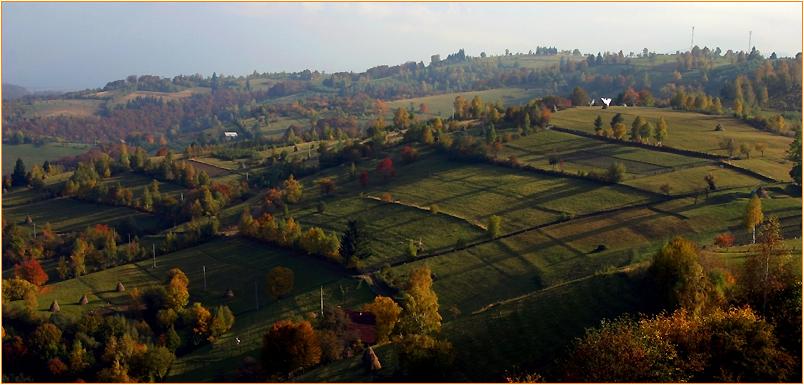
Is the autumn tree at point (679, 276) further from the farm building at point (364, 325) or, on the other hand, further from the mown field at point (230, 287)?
the mown field at point (230, 287)

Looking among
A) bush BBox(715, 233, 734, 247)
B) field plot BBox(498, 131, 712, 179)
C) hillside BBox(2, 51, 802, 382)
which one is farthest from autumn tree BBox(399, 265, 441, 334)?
field plot BBox(498, 131, 712, 179)

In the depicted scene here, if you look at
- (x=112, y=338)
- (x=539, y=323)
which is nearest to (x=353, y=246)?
(x=112, y=338)

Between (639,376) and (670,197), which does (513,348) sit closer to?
(639,376)

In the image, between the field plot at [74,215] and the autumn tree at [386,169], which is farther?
the field plot at [74,215]

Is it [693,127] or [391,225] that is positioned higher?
[693,127]

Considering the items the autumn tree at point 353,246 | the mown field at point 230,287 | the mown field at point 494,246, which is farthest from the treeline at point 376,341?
the autumn tree at point 353,246

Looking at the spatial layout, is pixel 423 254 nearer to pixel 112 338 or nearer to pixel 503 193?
pixel 503 193

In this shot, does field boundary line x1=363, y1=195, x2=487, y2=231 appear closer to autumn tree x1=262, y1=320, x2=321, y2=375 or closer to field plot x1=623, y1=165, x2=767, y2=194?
field plot x1=623, y1=165, x2=767, y2=194
